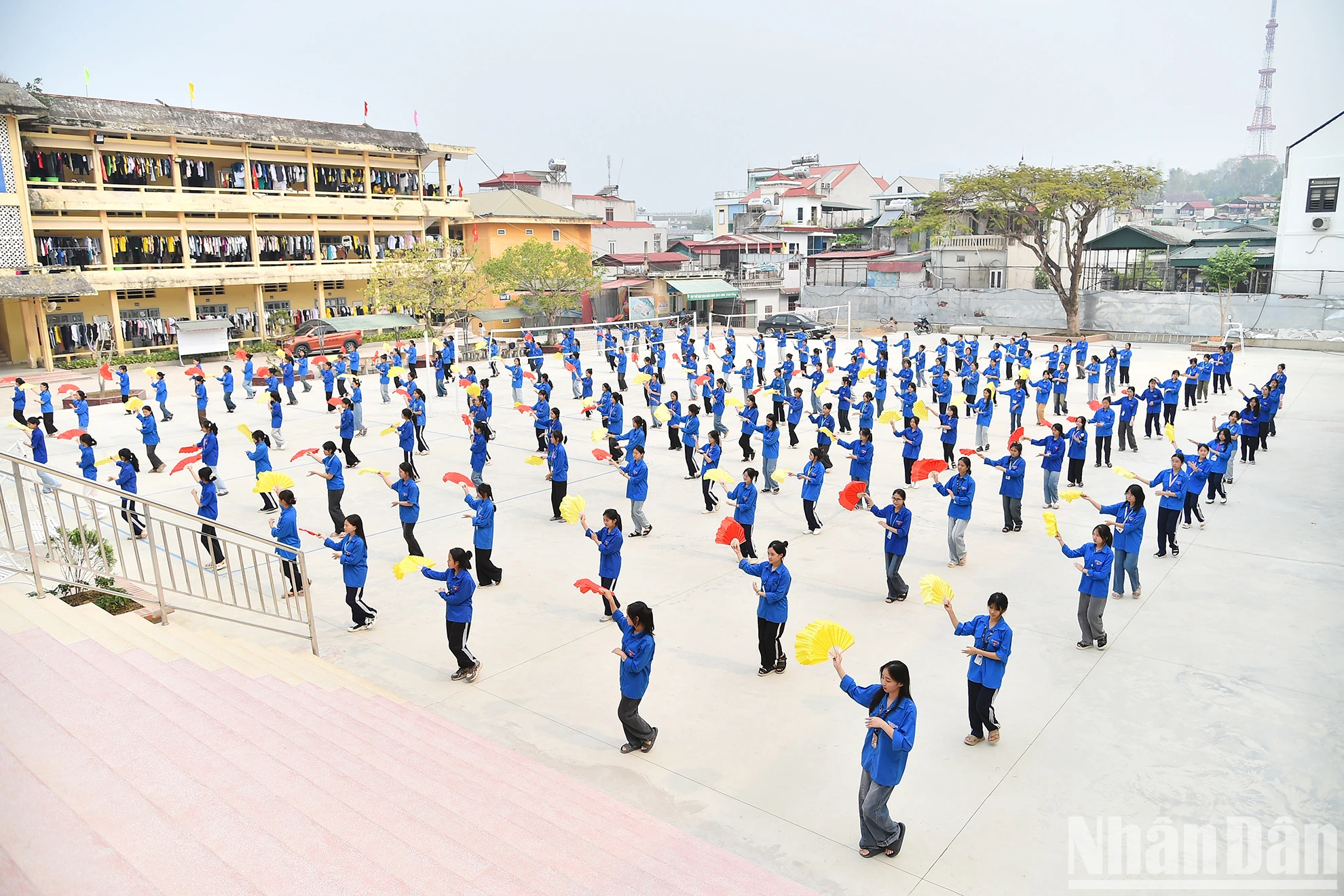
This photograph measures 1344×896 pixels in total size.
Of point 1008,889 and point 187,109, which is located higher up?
point 187,109

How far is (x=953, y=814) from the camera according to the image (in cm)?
619

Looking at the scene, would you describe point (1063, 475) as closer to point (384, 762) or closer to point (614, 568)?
point (614, 568)

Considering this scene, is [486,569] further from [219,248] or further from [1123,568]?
[219,248]

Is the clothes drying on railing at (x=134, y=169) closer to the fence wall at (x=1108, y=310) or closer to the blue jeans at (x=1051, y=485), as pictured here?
the fence wall at (x=1108, y=310)

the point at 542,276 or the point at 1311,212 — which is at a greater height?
the point at 1311,212

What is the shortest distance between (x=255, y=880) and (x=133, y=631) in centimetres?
383

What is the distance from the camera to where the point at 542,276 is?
1549 inches

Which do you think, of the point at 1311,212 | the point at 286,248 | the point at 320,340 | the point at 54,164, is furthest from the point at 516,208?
the point at 1311,212

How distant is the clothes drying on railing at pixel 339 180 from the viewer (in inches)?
1537

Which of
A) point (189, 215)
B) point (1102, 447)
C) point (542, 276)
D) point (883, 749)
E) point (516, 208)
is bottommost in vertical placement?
point (1102, 447)

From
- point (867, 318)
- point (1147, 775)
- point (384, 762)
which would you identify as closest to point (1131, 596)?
point (1147, 775)

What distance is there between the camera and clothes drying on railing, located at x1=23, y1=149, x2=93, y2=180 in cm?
3041

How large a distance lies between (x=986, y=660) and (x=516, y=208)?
43.6 meters

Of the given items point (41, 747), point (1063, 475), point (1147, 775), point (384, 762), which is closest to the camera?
point (41, 747)
